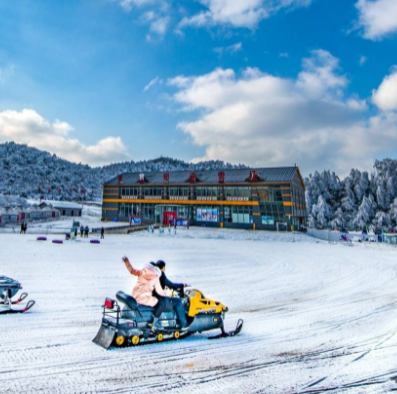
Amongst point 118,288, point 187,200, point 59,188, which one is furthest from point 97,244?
point 59,188

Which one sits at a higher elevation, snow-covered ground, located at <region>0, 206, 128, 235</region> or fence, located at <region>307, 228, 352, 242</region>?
snow-covered ground, located at <region>0, 206, 128, 235</region>

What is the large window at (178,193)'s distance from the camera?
56562mm

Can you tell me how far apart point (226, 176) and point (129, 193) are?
21.9m

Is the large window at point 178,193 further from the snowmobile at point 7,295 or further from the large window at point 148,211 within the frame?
the snowmobile at point 7,295

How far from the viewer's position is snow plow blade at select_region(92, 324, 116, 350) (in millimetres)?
5922

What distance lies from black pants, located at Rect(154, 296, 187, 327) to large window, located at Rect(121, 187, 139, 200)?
5581 cm

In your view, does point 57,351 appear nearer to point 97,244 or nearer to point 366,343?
point 366,343

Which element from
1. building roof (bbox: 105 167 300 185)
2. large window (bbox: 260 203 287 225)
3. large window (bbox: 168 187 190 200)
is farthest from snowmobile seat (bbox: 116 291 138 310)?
large window (bbox: 168 187 190 200)

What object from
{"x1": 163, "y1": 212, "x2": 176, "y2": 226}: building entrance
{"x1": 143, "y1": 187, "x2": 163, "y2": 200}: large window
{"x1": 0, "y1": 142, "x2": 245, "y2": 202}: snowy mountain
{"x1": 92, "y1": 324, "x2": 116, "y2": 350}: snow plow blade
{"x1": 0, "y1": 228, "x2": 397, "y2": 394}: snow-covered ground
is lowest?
{"x1": 0, "y1": 228, "x2": 397, "y2": 394}: snow-covered ground

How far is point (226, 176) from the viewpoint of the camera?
5500 cm

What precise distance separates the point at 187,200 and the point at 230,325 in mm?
48702

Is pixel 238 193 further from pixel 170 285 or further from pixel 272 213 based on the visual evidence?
pixel 170 285

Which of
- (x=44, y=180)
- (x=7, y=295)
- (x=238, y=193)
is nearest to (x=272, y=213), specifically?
(x=238, y=193)

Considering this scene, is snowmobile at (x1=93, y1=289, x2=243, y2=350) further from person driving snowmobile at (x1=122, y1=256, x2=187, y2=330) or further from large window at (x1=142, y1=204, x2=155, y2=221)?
large window at (x1=142, y1=204, x2=155, y2=221)
